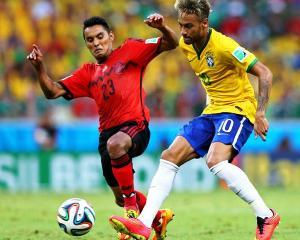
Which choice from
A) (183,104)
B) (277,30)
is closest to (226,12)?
(277,30)

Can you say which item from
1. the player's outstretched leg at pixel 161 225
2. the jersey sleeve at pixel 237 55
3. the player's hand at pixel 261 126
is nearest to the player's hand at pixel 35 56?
the jersey sleeve at pixel 237 55

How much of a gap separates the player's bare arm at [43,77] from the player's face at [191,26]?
1.53m

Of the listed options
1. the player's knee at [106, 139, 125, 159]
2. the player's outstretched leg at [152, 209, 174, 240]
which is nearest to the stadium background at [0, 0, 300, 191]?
the player's outstretched leg at [152, 209, 174, 240]

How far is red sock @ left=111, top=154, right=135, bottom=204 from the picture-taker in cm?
802

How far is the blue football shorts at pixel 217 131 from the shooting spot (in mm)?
7629

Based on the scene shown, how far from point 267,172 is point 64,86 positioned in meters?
10.4

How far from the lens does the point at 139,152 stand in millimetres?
8305

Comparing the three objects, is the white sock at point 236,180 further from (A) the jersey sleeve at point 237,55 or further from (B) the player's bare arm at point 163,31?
(B) the player's bare arm at point 163,31

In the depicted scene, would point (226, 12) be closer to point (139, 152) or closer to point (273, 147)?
point (273, 147)

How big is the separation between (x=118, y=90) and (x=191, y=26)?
1.17 meters

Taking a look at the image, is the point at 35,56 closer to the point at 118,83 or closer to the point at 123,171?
the point at 118,83

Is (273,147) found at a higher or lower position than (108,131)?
lower

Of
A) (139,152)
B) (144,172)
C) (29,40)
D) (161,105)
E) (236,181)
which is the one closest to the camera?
(236,181)

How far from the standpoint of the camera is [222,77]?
7.84 meters
